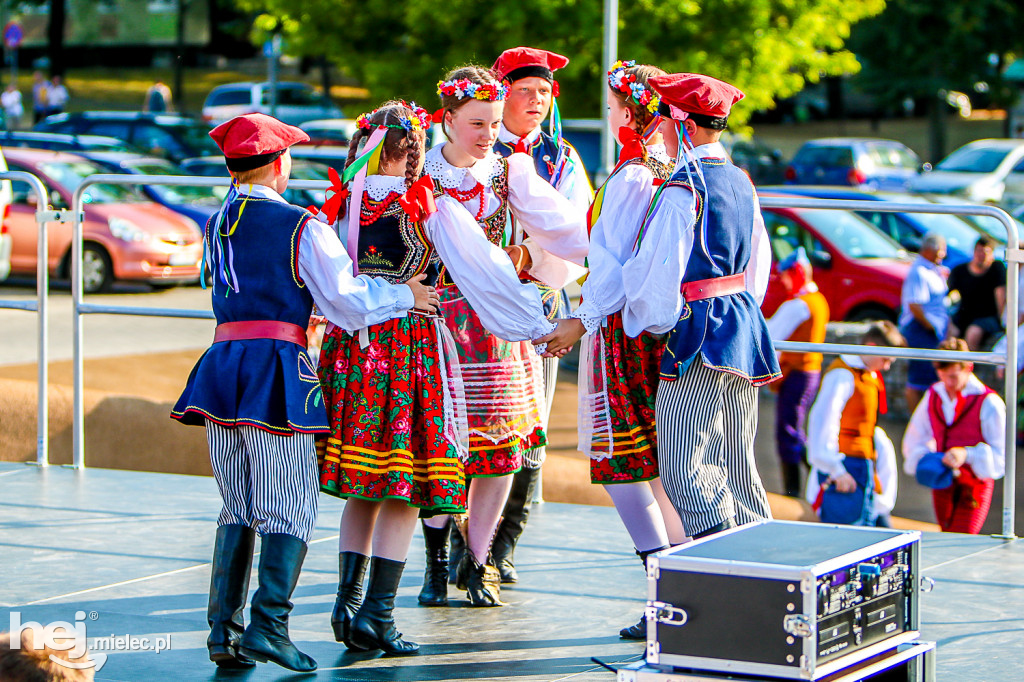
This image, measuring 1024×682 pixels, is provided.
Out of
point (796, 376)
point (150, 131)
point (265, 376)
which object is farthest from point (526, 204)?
point (150, 131)

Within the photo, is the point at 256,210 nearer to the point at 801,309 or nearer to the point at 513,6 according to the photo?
the point at 801,309

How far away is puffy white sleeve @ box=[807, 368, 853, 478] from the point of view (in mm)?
6871

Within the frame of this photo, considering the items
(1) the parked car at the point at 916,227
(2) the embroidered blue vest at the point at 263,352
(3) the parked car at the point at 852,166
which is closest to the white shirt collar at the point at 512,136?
(2) the embroidered blue vest at the point at 263,352

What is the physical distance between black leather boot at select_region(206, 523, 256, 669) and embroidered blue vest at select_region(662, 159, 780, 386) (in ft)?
4.31

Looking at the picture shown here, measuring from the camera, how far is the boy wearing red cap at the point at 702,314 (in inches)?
153

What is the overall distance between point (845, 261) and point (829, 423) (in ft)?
20.1

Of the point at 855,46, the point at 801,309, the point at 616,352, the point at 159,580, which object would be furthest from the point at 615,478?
the point at 855,46

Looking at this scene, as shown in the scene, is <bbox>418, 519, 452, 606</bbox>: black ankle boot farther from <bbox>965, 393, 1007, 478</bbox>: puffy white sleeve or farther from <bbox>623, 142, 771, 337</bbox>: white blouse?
<bbox>965, 393, 1007, 478</bbox>: puffy white sleeve

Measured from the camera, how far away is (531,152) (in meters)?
4.78

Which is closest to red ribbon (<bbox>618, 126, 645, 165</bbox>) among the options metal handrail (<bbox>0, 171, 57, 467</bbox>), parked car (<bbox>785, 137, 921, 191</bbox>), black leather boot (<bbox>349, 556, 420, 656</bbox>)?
black leather boot (<bbox>349, 556, 420, 656</bbox>)

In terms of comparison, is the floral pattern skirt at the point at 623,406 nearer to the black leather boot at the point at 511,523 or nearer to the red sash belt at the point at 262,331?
the black leather boot at the point at 511,523

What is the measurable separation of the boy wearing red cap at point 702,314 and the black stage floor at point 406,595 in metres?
0.61

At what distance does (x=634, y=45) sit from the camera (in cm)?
1541

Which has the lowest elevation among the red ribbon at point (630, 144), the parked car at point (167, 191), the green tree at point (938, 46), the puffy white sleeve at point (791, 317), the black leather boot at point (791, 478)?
the black leather boot at point (791, 478)
